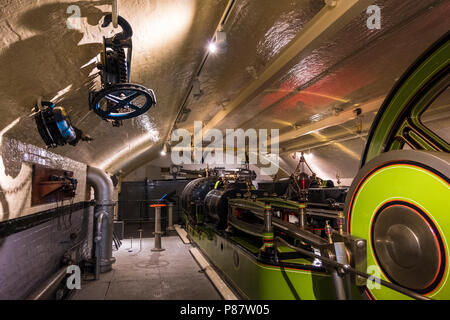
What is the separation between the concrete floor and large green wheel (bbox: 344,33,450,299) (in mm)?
2470

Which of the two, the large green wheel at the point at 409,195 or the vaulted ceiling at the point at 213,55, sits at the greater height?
the vaulted ceiling at the point at 213,55

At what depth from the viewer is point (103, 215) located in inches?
170

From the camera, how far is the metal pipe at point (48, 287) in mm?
2398

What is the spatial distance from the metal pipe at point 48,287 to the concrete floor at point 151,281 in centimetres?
56

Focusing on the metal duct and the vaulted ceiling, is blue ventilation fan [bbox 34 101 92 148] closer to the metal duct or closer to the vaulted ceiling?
the vaulted ceiling

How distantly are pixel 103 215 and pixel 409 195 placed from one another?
14.2 feet

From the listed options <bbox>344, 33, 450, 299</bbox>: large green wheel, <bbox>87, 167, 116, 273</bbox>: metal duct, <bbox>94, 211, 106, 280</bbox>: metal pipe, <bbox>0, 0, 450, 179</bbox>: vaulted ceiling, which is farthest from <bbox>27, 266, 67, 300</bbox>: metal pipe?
<bbox>344, 33, 450, 299</bbox>: large green wheel

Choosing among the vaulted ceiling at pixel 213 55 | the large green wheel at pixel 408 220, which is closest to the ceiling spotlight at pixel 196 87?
the vaulted ceiling at pixel 213 55

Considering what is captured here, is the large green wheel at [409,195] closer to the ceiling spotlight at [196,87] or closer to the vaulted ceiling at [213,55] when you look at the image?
the vaulted ceiling at [213,55]

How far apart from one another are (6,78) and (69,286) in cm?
311
